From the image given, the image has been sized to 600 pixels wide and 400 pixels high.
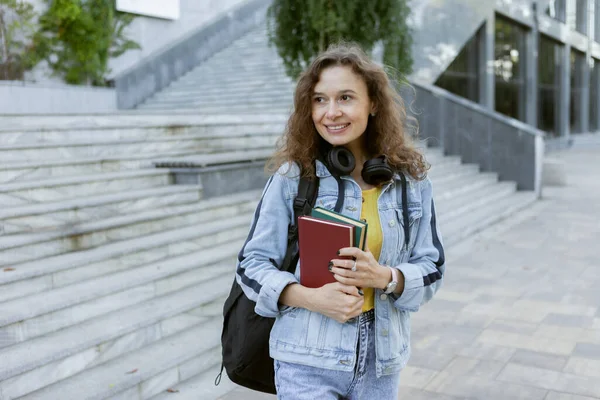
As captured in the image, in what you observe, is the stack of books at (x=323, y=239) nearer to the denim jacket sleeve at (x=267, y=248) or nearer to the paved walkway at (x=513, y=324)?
the denim jacket sleeve at (x=267, y=248)

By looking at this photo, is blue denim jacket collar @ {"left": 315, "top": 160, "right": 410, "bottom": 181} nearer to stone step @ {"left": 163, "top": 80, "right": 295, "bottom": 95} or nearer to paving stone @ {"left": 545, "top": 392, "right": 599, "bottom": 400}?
paving stone @ {"left": 545, "top": 392, "right": 599, "bottom": 400}

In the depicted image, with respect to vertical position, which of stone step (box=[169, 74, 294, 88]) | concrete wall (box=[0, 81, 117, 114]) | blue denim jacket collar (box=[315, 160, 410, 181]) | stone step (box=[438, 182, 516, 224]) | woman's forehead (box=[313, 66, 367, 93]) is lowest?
stone step (box=[438, 182, 516, 224])

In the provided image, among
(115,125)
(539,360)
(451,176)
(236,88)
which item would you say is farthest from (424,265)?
(236,88)

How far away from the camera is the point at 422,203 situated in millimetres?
2184

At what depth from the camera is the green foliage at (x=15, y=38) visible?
10.9 metres

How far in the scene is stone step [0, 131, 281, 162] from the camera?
20.0ft

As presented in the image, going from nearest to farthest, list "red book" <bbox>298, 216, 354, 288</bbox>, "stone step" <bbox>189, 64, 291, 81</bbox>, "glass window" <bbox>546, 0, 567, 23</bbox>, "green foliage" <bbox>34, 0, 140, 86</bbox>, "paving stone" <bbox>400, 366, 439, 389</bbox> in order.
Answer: "red book" <bbox>298, 216, 354, 288</bbox> < "paving stone" <bbox>400, 366, 439, 389</bbox> < "green foliage" <bbox>34, 0, 140, 86</bbox> < "stone step" <bbox>189, 64, 291, 81</bbox> < "glass window" <bbox>546, 0, 567, 23</bbox>

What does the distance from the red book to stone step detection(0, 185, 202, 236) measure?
3586 millimetres

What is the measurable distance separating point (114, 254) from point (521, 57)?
22.8 m

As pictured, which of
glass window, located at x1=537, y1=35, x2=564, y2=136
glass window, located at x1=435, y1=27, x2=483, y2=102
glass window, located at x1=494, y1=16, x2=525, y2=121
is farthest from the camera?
glass window, located at x1=537, y1=35, x2=564, y2=136

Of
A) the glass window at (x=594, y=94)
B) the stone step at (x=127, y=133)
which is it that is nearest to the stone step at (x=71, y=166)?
the stone step at (x=127, y=133)

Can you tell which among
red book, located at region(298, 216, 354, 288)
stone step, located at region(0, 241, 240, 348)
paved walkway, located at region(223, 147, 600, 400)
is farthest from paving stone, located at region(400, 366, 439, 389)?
red book, located at region(298, 216, 354, 288)

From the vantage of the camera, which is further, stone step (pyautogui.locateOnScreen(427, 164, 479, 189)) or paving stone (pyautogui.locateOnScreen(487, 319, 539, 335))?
stone step (pyautogui.locateOnScreen(427, 164, 479, 189))

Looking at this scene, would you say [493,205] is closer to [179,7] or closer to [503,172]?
[503,172]
